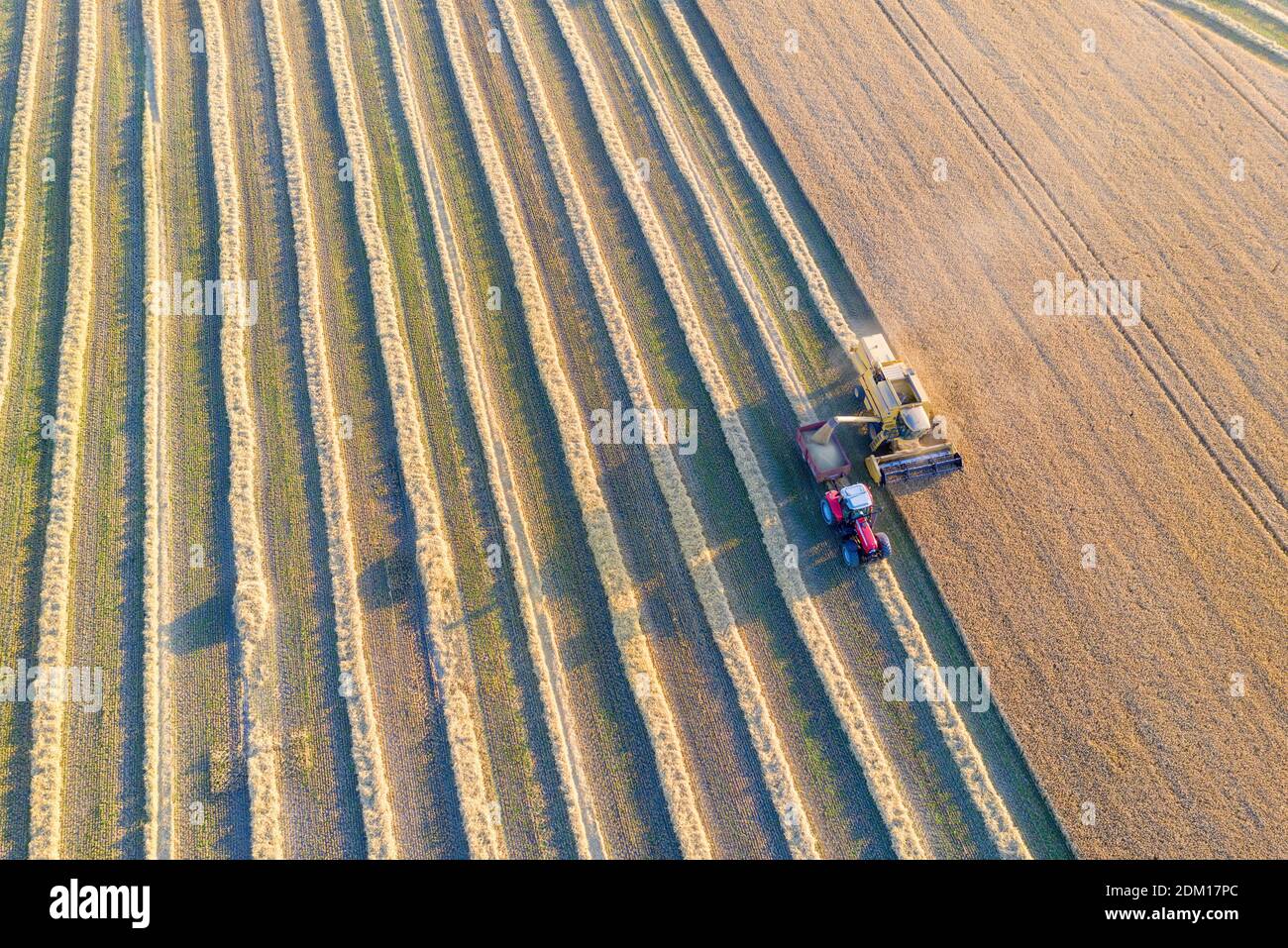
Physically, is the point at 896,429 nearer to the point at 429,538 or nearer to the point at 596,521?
the point at 596,521

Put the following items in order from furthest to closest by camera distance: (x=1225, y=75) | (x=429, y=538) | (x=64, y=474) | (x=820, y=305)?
(x=1225, y=75) → (x=820, y=305) → (x=64, y=474) → (x=429, y=538)

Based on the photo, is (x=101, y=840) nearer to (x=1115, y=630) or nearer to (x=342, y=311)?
(x=342, y=311)

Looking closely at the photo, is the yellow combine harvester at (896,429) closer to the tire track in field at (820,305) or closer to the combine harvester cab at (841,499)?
the combine harvester cab at (841,499)

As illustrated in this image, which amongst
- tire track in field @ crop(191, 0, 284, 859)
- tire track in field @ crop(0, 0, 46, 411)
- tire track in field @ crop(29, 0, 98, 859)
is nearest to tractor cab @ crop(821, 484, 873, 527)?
tire track in field @ crop(191, 0, 284, 859)

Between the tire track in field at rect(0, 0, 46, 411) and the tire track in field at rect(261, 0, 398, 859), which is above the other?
the tire track in field at rect(0, 0, 46, 411)

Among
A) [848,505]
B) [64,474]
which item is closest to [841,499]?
[848,505]

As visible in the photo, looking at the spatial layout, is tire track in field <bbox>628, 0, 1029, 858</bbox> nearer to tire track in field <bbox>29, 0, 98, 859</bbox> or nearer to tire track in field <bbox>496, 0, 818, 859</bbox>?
tire track in field <bbox>496, 0, 818, 859</bbox>
